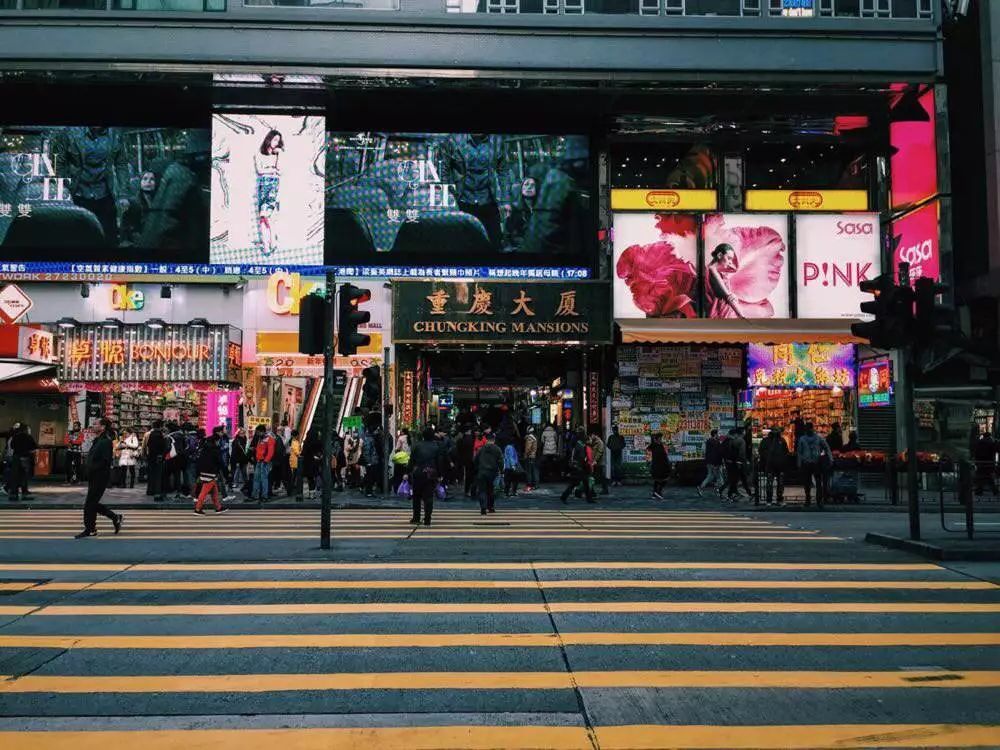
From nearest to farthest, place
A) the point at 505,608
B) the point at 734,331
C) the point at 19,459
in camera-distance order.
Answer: the point at 505,608 → the point at 19,459 → the point at 734,331

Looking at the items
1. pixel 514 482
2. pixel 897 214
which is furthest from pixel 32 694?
pixel 897 214

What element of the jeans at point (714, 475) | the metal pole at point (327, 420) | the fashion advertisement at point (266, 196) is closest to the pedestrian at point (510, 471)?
the jeans at point (714, 475)

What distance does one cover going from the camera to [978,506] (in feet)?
58.3

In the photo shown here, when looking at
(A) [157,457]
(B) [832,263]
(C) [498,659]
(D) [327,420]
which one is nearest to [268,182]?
(A) [157,457]

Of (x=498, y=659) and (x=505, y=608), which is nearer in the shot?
(x=498, y=659)

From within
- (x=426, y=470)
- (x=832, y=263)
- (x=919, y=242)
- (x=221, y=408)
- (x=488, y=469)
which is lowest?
A: (x=488, y=469)

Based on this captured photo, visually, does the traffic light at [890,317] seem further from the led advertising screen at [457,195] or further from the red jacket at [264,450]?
the led advertising screen at [457,195]

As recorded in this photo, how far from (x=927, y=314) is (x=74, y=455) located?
22677 millimetres

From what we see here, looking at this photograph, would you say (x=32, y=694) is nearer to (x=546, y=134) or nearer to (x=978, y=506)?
(x=978, y=506)

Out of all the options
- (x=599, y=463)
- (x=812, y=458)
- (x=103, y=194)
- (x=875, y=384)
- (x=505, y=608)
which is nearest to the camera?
(x=505, y=608)

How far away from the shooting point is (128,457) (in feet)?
77.2

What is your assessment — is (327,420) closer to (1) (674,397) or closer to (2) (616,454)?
(2) (616,454)

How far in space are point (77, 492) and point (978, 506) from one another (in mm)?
21403

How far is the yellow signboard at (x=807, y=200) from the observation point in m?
26.3
